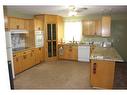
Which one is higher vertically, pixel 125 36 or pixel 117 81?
pixel 125 36

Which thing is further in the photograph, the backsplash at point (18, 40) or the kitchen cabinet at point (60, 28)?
the kitchen cabinet at point (60, 28)

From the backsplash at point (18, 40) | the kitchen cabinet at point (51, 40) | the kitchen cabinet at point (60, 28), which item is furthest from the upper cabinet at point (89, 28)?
the backsplash at point (18, 40)

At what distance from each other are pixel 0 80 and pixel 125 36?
572 cm

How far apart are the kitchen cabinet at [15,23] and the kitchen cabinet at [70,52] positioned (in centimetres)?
209

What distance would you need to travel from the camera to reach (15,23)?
4297mm

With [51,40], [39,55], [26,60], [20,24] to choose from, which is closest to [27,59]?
[26,60]

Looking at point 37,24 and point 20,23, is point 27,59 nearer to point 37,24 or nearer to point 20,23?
point 20,23

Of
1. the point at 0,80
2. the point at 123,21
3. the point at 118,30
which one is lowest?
the point at 0,80

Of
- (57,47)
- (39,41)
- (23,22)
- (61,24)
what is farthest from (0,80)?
(61,24)

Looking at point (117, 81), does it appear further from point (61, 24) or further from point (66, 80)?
point (61, 24)

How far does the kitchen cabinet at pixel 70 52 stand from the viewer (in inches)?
229

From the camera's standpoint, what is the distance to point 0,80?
85 cm

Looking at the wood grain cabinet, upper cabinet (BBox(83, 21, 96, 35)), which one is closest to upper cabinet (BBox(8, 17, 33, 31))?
the wood grain cabinet

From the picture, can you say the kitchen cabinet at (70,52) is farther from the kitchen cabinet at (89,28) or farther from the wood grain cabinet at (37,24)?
the wood grain cabinet at (37,24)
